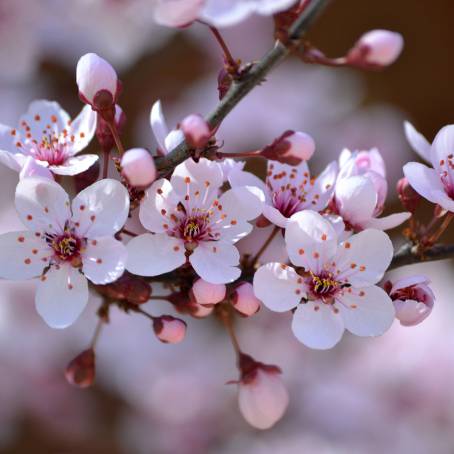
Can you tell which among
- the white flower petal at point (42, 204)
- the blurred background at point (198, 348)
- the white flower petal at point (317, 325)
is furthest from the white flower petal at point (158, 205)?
the blurred background at point (198, 348)

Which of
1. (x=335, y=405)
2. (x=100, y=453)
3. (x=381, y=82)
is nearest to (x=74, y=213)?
(x=335, y=405)

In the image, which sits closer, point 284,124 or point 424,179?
point 424,179

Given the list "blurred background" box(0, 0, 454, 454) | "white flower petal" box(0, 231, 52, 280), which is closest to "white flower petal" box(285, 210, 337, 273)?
→ "white flower petal" box(0, 231, 52, 280)

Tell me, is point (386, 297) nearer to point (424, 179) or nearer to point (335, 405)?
point (424, 179)

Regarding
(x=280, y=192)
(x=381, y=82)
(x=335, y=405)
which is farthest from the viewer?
(x=381, y=82)

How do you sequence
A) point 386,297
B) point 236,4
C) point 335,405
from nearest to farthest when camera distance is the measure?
point 236,4 < point 386,297 < point 335,405

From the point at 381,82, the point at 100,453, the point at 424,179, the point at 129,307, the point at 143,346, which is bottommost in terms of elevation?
the point at 100,453

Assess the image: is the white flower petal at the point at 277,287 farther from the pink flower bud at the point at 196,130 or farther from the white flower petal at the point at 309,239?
the pink flower bud at the point at 196,130
